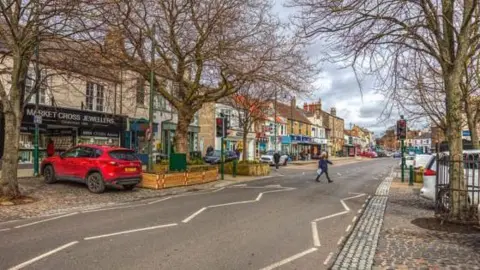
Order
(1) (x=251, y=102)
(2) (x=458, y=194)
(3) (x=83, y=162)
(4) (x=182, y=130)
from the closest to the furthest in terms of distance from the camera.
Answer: (2) (x=458, y=194), (3) (x=83, y=162), (4) (x=182, y=130), (1) (x=251, y=102)

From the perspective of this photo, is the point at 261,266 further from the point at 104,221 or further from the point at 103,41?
the point at 103,41

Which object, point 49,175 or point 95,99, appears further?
point 95,99

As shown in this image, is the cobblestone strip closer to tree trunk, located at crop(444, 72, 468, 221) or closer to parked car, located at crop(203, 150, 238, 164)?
tree trunk, located at crop(444, 72, 468, 221)

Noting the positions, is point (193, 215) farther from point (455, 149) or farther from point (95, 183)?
point (455, 149)

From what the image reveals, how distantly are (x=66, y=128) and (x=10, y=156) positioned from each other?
1253cm

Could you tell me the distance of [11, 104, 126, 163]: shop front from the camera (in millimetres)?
21911

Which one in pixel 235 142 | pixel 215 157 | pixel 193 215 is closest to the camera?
pixel 193 215

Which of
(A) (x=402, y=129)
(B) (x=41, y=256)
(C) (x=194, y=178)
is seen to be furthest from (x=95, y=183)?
(A) (x=402, y=129)

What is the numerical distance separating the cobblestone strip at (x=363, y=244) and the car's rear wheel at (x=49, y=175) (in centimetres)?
1167

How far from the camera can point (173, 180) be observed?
1758cm

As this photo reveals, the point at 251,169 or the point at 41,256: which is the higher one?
the point at 251,169

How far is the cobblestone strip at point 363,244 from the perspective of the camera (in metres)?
6.08

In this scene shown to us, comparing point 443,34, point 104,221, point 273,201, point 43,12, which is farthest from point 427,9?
point 43,12

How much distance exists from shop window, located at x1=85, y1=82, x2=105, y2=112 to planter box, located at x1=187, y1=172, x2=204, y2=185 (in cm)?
1015
